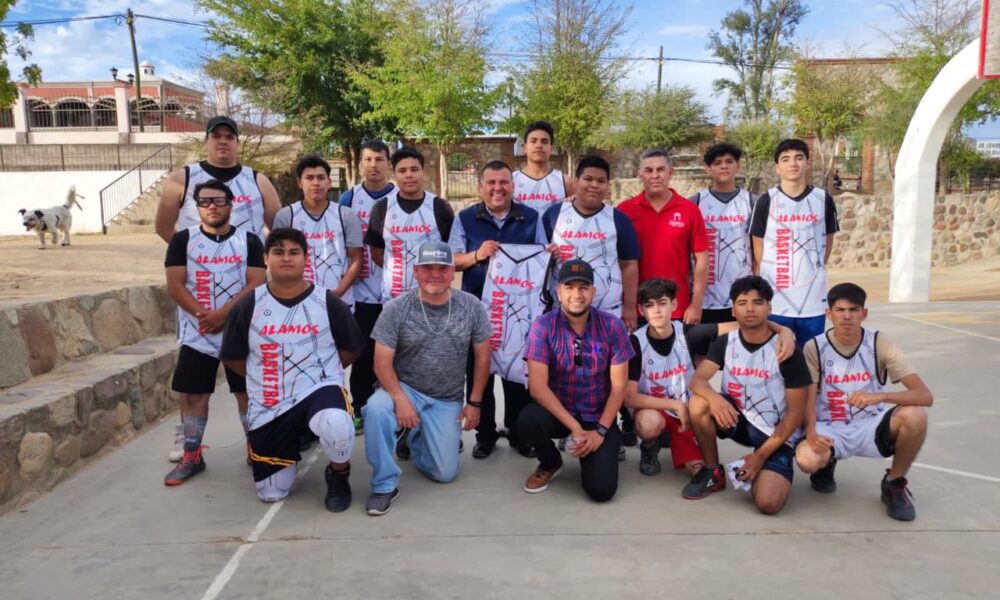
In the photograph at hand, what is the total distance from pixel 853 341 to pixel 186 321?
3.66 m

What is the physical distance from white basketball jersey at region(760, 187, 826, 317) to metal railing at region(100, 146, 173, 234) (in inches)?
699

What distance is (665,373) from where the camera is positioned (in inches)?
170

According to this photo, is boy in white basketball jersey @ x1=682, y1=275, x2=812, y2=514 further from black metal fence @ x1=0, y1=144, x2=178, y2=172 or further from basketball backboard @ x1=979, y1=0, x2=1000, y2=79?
black metal fence @ x1=0, y1=144, x2=178, y2=172

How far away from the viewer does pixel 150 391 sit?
5.54m

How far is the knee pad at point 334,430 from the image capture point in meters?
3.80

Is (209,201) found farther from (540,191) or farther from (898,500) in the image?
(898,500)

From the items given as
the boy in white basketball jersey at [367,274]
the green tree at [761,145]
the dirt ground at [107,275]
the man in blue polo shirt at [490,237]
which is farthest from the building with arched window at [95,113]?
the man in blue polo shirt at [490,237]

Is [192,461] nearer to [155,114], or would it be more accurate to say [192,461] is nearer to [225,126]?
[225,126]

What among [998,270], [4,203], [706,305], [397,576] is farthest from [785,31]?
[397,576]

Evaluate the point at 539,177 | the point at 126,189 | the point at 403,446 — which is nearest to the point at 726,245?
the point at 539,177

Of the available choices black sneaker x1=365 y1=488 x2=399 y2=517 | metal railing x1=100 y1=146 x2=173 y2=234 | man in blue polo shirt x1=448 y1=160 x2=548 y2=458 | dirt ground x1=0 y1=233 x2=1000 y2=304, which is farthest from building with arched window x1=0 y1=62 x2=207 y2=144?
black sneaker x1=365 y1=488 x2=399 y2=517

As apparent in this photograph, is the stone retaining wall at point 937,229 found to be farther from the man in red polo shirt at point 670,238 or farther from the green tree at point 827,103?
the man in red polo shirt at point 670,238

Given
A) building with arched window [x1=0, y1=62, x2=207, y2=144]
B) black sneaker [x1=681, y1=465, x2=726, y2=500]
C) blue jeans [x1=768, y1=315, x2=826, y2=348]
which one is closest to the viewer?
black sneaker [x1=681, y1=465, x2=726, y2=500]

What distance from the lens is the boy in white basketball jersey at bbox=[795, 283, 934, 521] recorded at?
12.1 ft
